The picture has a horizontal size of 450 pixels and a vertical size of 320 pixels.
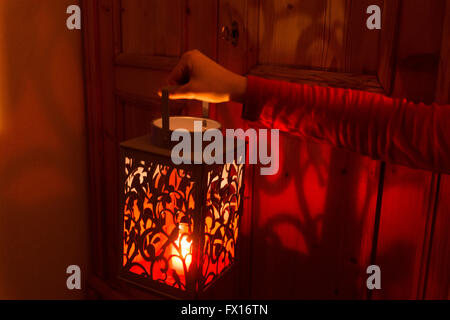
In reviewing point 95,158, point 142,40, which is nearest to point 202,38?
point 142,40

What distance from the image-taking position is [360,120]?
84 centimetres

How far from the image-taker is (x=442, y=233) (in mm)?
945

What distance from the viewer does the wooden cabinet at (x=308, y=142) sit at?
948mm

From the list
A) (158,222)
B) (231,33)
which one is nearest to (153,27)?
(231,33)

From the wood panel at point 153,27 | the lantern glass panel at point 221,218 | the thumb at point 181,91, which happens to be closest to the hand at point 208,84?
the thumb at point 181,91

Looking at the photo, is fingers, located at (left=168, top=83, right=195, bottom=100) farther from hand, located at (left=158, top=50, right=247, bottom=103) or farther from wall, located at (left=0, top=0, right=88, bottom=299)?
wall, located at (left=0, top=0, right=88, bottom=299)

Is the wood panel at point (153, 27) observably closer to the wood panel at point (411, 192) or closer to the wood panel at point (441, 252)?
the wood panel at point (411, 192)

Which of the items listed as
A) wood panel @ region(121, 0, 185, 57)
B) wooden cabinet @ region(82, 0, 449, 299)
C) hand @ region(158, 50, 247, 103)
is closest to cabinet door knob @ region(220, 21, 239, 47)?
wooden cabinet @ region(82, 0, 449, 299)

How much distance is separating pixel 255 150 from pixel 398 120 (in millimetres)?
431

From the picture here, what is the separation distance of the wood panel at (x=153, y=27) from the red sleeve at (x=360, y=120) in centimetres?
47

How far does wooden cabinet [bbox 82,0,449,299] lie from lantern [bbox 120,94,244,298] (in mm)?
97

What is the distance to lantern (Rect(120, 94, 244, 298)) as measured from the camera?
2.90 feet

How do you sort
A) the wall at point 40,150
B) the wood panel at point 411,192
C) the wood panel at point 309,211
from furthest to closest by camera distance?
the wall at point 40,150
the wood panel at point 309,211
the wood panel at point 411,192

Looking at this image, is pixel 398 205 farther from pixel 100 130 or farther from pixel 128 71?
pixel 100 130
